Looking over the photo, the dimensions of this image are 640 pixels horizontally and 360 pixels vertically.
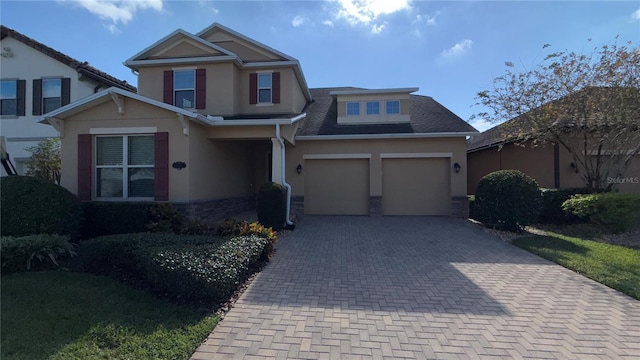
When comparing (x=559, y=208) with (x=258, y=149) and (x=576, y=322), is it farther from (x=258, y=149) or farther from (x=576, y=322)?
(x=258, y=149)

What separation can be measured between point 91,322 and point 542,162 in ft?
52.2

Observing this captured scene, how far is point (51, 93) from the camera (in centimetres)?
1498

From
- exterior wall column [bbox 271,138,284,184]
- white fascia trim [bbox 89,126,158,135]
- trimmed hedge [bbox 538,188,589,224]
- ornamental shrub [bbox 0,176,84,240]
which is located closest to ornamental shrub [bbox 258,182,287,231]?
exterior wall column [bbox 271,138,284,184]

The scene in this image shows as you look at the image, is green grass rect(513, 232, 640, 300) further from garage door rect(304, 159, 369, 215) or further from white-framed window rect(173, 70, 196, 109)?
white-framed window rect(173, 70, 196, 109)

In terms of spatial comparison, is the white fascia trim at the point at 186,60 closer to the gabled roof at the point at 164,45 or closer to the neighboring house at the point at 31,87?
the gabled roof at the point at 164,45

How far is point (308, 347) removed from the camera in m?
3.43

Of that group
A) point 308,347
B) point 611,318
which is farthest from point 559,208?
point 308,347

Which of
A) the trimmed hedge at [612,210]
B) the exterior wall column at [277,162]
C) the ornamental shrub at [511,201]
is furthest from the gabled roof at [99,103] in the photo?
the trimmed hedge at [612,210]

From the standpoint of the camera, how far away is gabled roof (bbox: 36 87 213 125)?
8.66m

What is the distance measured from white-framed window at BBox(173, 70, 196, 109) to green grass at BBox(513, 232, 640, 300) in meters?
12.2

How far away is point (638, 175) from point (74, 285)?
18.2m

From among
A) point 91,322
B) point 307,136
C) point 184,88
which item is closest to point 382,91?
point 307,136

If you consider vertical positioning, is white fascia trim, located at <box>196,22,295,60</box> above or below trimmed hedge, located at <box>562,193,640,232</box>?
above

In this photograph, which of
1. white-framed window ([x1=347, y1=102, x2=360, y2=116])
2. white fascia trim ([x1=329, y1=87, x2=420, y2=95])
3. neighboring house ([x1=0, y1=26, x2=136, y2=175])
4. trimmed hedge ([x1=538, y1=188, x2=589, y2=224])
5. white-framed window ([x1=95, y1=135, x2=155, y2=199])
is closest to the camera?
white-framed window ([x1=95, y1=135, x2=155, y2=199])
